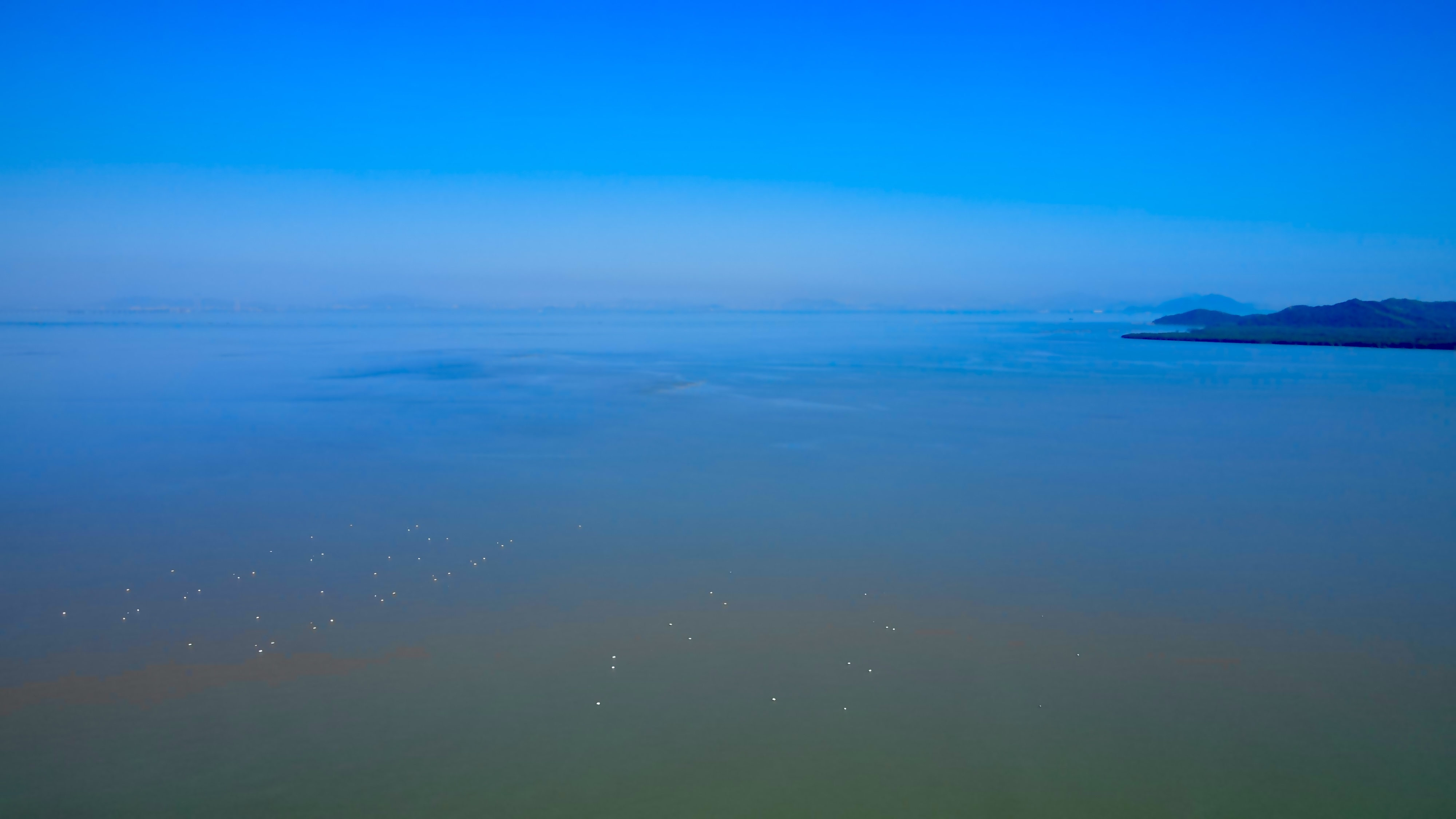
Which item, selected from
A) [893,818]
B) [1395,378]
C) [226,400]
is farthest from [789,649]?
[1395,378]

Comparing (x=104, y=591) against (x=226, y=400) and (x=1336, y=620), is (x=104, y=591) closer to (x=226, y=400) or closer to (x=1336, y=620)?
(x=1336, y=620)

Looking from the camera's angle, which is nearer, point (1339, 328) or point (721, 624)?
point (721, 624)

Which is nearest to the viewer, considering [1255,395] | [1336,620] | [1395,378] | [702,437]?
[1336,620]

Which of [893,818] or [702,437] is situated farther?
[702,437]

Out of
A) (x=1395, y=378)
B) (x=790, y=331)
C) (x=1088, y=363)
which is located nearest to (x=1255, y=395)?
(x=1395, y=378)

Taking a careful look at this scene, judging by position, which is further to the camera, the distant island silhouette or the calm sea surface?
the distant island silhouette

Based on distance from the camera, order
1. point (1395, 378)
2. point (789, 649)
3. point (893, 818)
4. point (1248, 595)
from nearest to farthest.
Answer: point (893, 818), point (789, 649), point (1248, 595), point (1395, 378)

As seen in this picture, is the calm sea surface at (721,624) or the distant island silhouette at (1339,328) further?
the distant island silhouette at (1339,328)
